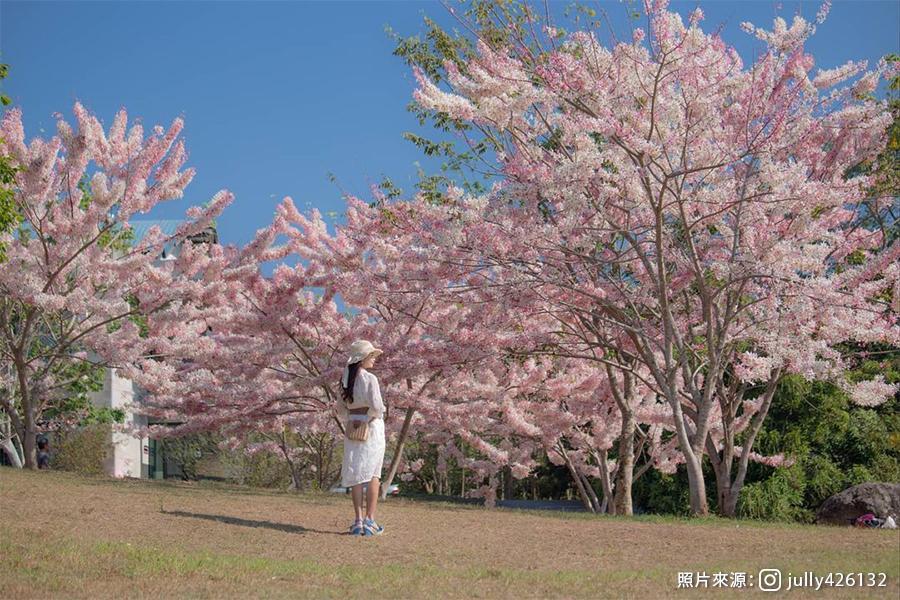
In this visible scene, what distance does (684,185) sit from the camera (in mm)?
12438

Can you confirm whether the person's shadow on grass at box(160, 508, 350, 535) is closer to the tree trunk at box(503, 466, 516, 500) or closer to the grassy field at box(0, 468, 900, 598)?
the grassy field at box(0, 468, 900, 598)

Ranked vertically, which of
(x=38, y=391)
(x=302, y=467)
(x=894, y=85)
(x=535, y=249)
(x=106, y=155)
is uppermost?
(x=894, y=85)

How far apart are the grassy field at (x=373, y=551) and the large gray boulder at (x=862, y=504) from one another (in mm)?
2784

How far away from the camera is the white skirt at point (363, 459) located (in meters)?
9.26

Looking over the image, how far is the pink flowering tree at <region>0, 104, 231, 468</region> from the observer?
49.6 ft

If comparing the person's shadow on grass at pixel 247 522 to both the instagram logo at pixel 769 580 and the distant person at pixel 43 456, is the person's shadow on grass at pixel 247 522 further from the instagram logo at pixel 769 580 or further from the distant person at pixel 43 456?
the distant person at pixel 43 456

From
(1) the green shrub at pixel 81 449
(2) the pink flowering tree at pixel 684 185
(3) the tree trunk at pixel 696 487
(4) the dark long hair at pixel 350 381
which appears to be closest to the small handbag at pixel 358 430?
(4) the dark long hair at pixel 350 381

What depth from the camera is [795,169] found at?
10961 millimetres

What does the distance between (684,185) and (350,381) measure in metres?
5.35

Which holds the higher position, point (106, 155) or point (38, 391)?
point (106, 155)

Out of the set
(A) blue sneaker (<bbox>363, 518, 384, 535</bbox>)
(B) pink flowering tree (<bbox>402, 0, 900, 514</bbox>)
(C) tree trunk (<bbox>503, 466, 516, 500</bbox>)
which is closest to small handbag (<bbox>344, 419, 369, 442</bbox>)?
(A) blue sneaker (<bbox>363, 518, 384, 535</bbox>)

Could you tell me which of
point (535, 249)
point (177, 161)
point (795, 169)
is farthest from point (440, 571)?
point (177, 161)

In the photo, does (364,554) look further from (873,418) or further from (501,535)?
(873,418)

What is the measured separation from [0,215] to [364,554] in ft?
21.8
